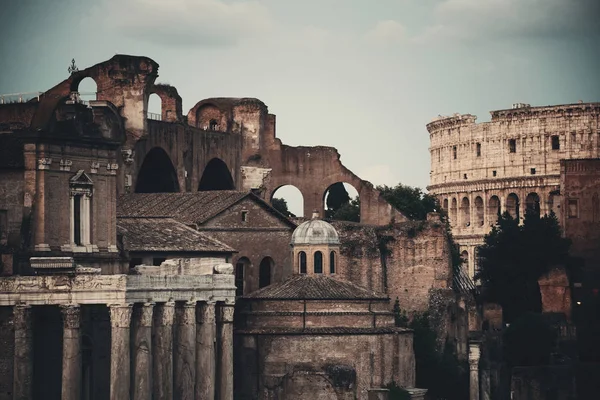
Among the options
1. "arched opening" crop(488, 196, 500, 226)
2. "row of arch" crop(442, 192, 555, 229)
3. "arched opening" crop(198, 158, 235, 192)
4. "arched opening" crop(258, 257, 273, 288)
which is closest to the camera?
"arched opening" crop(258, 257, 273, 288)

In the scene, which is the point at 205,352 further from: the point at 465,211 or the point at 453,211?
the point at 453,211

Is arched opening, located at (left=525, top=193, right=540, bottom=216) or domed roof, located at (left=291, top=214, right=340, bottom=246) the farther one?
arched opening, located at (left=525, top=193, right=540, bottom=216)

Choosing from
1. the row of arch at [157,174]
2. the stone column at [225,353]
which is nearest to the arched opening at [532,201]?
the row of arch at [157,174]

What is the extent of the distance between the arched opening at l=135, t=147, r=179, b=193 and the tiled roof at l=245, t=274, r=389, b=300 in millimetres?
12855

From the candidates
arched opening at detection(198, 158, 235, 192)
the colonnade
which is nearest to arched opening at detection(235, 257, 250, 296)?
the colonnade

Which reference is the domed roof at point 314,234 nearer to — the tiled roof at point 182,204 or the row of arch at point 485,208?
the tiled roof at point 182,204

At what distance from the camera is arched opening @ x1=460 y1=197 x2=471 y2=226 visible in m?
170

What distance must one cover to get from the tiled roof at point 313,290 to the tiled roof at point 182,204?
3919 millimetres

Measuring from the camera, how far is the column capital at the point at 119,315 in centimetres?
6538

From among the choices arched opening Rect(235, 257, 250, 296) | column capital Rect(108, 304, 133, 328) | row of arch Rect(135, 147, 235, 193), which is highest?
row of arch Rect(135, 147, 235, 193)

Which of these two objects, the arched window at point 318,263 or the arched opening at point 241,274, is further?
the arched opening at point 241,274

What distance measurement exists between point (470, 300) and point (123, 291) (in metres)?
33.6

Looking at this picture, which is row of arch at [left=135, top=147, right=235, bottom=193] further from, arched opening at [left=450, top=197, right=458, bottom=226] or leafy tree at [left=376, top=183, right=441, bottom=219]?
arched opening at [left=450, top=197, right=458, bottom=226]

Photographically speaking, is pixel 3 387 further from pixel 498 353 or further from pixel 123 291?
pixel 498 353
